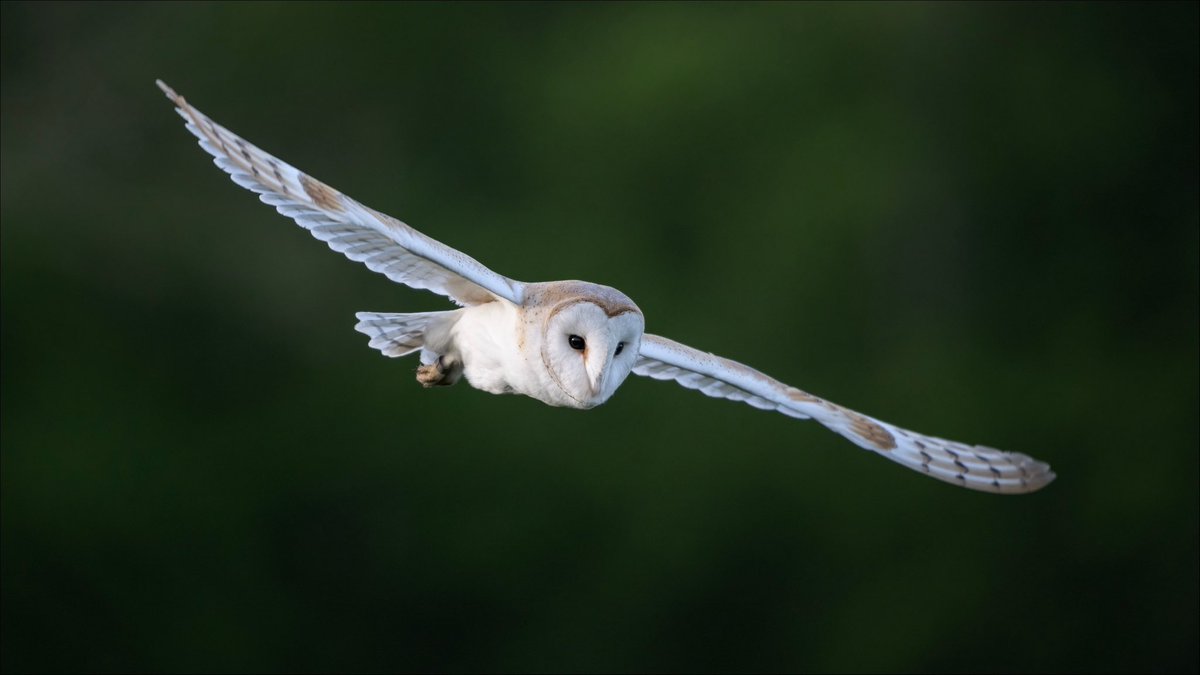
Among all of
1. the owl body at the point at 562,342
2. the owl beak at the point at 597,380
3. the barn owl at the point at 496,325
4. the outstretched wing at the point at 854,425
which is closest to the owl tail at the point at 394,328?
the barn owl at the point at 496,325

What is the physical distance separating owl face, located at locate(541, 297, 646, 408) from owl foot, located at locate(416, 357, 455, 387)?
0.65 metres

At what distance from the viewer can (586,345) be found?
3807 mm

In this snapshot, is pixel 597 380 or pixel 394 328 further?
pixel 394 328

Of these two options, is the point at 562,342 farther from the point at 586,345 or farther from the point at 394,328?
the point at 394,328

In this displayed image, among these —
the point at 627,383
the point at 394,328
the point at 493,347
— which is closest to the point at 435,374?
the point at 394,328

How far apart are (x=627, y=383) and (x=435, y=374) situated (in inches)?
285

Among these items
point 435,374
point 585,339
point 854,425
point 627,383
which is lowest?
point 435,374

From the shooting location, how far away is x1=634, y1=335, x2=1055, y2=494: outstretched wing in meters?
4.60

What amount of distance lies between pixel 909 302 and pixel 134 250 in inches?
244

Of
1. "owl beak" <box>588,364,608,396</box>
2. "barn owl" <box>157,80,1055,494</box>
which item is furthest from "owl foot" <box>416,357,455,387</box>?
"owl beak" <box>588,364,608,396</box>

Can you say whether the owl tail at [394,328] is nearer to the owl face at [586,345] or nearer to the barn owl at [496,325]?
the barn owl at [496,325]

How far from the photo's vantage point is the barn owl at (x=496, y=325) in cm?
371

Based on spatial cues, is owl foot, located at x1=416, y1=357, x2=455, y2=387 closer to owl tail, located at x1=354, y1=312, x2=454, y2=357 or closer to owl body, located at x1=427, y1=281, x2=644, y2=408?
owl tail, located at x1=354, y1=312, x2=454, y2=357

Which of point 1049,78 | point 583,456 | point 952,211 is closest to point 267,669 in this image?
point 583,456
